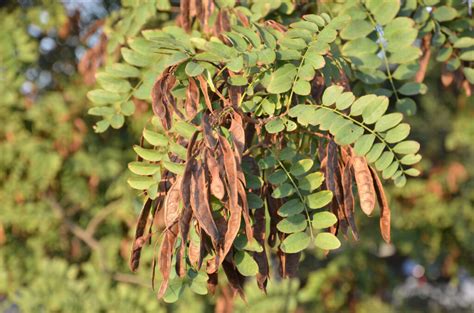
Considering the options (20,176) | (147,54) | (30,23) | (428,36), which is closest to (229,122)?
(147,54)

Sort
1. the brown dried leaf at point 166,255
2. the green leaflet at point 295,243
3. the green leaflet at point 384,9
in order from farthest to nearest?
the green leaflet at point 384,9, the green leaflet at point 295,243, the brown dried leaf at point 166,255

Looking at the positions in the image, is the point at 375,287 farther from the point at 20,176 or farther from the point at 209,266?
the point at 209,266

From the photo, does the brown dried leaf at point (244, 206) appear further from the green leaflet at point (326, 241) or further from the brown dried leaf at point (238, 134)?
the green leaflet at point (326, 241)

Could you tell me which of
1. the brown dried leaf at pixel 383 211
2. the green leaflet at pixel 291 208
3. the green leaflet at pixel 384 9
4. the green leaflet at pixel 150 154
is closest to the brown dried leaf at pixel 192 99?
the green leaflet at pixel 150 154

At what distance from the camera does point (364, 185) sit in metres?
1.21

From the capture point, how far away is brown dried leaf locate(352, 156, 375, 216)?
1.20 m

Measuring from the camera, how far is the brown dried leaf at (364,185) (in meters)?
1.20

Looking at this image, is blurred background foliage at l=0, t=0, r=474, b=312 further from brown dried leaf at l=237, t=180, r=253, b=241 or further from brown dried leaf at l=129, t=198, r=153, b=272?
brown dried leaf at l=237, t=180, r=253, b=241

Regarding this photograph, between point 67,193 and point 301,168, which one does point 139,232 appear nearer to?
point 301,168

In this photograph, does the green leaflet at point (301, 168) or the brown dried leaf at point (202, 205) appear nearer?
the brown dried leaf at point (202, 205)

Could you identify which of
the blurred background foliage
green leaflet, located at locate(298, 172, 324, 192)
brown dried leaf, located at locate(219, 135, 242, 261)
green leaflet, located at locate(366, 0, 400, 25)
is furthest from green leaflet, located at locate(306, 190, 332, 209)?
the blurred background foliage

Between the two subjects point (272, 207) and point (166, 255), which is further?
point (272, 207)

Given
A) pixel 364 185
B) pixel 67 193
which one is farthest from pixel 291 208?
pixel 67 193

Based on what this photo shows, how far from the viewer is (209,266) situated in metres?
1.19
